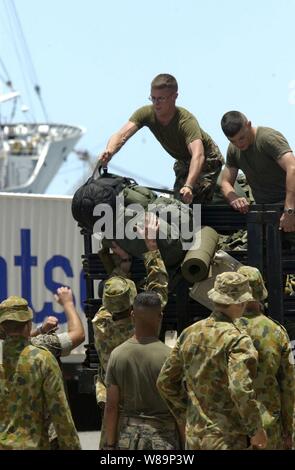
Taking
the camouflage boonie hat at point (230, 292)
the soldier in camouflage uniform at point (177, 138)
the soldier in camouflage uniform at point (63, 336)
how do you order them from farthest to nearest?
the soldier in camouflage uniform at point (177, 138) < the soldier in camouflage uniform at point (63, 336) < the camouflage boonie hat at point (230, 292)

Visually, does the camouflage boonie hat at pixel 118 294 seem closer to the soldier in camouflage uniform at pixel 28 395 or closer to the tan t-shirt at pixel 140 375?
the tan t-shirt at pixel 140 375

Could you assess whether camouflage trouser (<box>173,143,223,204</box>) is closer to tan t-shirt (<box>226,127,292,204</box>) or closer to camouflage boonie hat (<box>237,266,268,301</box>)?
tan t-shirt (<box>226,127,292,204</box>)

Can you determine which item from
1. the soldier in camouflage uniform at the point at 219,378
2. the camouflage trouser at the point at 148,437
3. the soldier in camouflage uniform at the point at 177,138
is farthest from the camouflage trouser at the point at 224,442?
the soldier in camouflage uniform at the point at 177,138

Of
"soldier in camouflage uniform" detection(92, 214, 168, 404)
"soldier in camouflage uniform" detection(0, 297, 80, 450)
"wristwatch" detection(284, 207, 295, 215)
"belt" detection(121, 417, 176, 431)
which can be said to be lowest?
"belt" detection(121, 417, 176, 431)

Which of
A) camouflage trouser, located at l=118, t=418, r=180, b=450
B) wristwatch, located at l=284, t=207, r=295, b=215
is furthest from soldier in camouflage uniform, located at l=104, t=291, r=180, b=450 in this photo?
wristwatch, located at l=284, t=207, r=295, b=215

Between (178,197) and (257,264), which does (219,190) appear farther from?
(257,264)

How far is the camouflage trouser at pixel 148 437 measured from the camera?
7004 mm

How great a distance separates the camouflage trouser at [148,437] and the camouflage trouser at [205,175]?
1.83 meters

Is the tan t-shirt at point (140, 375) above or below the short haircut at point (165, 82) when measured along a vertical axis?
below

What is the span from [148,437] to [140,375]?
13.1 inches

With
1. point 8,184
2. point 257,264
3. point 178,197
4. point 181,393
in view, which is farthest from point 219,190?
point 8,184

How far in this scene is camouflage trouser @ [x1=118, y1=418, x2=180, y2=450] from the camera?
700 cm

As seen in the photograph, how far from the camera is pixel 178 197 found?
842 cm

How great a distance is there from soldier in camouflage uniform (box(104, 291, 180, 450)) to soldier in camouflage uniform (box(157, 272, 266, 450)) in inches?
11.5
